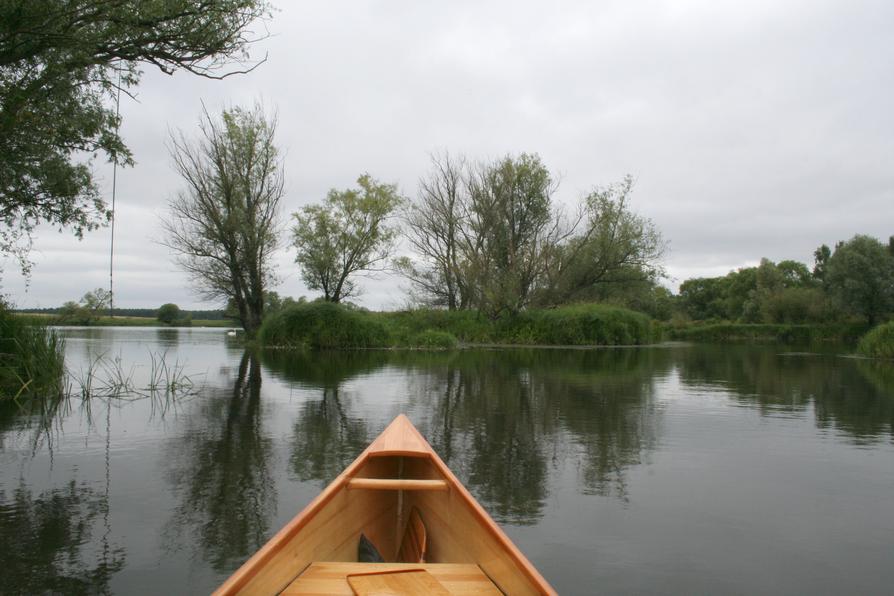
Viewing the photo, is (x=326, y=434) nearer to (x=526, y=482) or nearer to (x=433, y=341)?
(x=526, y=482)

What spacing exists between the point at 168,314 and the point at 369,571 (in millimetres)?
77500

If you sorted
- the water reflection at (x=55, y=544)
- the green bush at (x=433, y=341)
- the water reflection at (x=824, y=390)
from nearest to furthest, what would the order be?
1. the water reflection at (x=55, y=544)
2. the water reflection at (x=824, y=390)
3. the green bush at (x=433, y=341)

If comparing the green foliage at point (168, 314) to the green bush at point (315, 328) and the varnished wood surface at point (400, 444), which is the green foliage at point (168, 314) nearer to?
the green bush at point (315, 328)

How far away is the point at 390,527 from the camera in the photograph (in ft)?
14.1

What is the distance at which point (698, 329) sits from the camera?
59.7 m

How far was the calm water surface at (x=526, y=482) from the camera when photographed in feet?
14.0

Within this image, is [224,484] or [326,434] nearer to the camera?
[224,484]

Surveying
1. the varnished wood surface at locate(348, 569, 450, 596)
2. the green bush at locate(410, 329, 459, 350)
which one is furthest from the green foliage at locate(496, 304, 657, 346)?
the varnished wood surface at locate(348, 569, 450, 596)

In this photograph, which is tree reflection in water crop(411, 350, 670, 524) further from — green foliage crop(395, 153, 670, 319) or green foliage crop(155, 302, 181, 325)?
green foliage crop(155, 302, 181, 325)

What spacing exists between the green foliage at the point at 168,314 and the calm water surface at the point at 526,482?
213 ft

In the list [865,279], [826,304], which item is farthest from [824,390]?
[826,304]

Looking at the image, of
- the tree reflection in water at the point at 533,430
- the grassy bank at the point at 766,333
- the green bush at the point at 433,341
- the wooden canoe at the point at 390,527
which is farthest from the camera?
the grassy bank at the point at 766,333

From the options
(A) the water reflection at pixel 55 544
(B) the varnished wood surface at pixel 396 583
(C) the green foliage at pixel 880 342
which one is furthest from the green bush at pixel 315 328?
(B) the varnished wood surface at pixel 396 583

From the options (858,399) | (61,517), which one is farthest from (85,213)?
(858,399)
